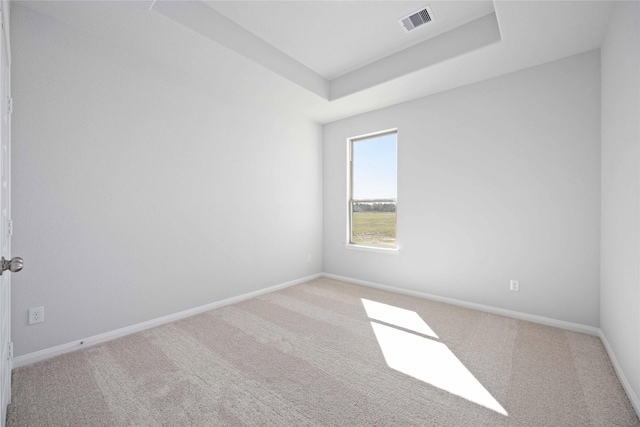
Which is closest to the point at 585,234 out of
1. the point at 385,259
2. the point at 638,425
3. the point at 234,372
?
the point at 638,425

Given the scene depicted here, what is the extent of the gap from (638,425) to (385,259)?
2.70 metres

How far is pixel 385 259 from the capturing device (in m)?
4.06

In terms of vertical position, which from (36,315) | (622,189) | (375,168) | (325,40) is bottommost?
(36,315)

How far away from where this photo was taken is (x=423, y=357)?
2.23 m

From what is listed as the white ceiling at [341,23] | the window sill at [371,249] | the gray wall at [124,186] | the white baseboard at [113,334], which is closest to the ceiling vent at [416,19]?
the white ceiling at [341,23]

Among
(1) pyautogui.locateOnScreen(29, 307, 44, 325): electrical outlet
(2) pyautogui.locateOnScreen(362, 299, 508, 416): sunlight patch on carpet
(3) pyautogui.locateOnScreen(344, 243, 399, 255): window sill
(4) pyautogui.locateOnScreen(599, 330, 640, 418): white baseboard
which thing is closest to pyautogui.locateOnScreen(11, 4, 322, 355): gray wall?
(1) pyautogui.locateOnScreen(29, 307, 44, 325): electrical outlet

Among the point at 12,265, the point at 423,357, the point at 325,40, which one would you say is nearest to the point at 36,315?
the point at 12,265

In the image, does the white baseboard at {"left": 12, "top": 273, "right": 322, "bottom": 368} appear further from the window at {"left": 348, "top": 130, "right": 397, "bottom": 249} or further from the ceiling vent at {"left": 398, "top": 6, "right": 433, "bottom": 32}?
the ceiling vent at {"left": 398, "top": 6, "right": 433, "bottom": 32}

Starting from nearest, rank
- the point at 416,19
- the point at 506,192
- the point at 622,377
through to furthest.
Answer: the point at 622,377
the point at 416,19
the point at 506,192

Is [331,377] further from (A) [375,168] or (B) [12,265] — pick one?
(A) [375,168]

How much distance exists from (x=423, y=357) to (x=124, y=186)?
3.06m

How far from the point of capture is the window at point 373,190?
4.10m

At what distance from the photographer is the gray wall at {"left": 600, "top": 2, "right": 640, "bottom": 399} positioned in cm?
171

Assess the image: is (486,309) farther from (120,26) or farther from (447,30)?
(120,26)
